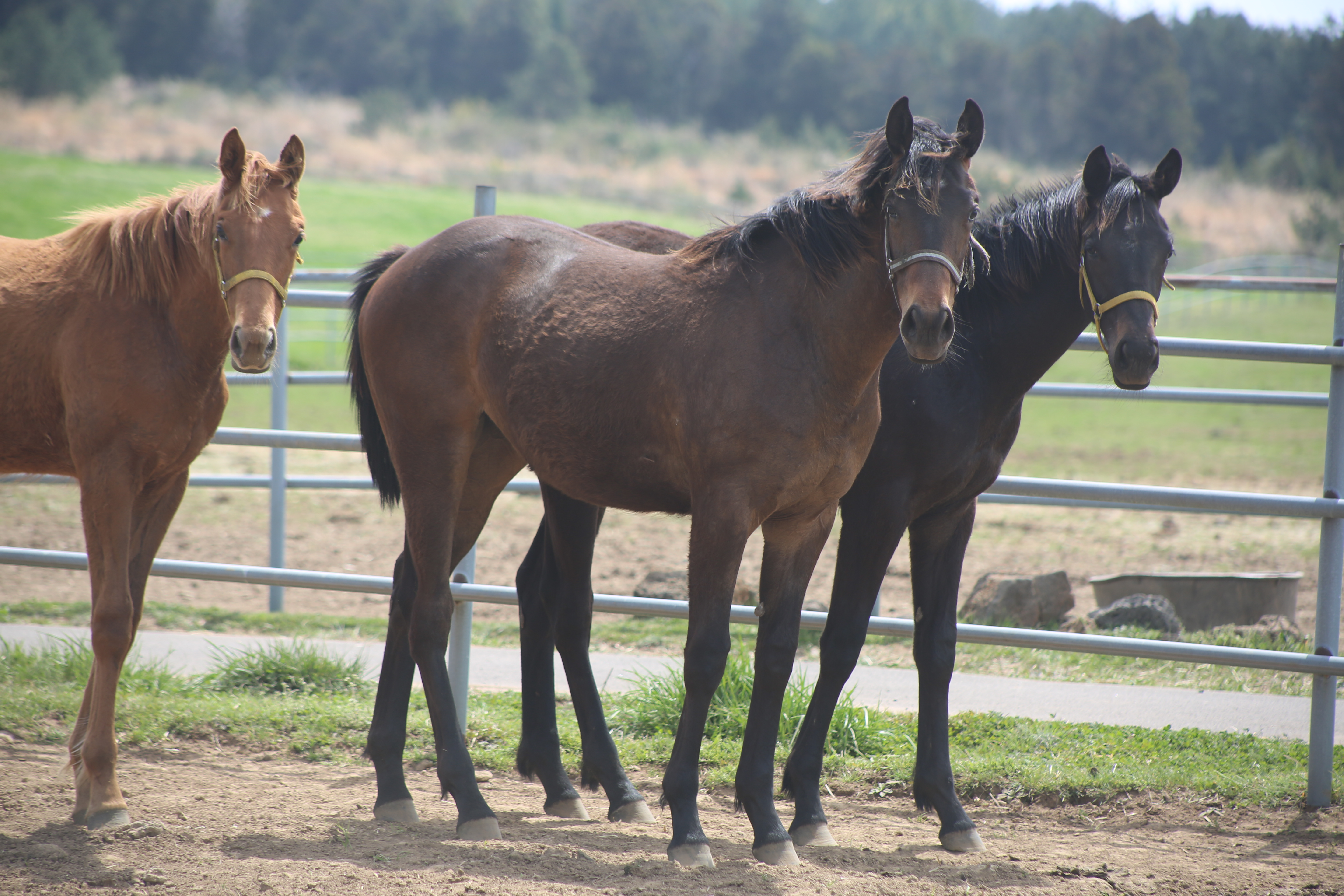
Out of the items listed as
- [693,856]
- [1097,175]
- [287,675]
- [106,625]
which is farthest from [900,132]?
[287,675]

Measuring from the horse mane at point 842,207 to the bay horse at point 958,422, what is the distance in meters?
0.57

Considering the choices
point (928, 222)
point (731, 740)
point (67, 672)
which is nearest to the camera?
point (928, 222)

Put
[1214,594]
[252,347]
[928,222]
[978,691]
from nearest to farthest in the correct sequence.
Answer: [928,222]
[252,347]
[978,691]
[1214,594]

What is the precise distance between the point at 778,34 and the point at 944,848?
3089 inches

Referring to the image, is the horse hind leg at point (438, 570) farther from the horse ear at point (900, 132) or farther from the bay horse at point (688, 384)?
the horse ear at point (900, 132)

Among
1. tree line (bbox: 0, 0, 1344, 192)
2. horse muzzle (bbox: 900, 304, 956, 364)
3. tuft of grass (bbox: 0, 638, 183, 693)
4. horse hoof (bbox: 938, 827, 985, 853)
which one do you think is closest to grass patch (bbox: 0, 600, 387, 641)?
tuft of grass (bbox: 0, 638, 183, 693)

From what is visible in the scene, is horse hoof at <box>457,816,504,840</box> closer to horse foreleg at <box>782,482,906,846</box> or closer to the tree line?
horse foreleg at <box>782,482,906,846</box>

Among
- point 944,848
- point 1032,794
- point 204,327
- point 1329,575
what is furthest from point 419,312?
point 1329,575

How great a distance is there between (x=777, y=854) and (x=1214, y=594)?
4.07m

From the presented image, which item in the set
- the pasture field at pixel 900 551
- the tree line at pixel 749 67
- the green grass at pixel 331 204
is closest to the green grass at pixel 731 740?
the pasture field at pixel 900 551

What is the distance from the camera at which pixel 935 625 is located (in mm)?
3631

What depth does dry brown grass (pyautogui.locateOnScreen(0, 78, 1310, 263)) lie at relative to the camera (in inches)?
1658

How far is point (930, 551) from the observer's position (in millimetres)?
3660

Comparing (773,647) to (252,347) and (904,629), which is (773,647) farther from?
(252,347)
